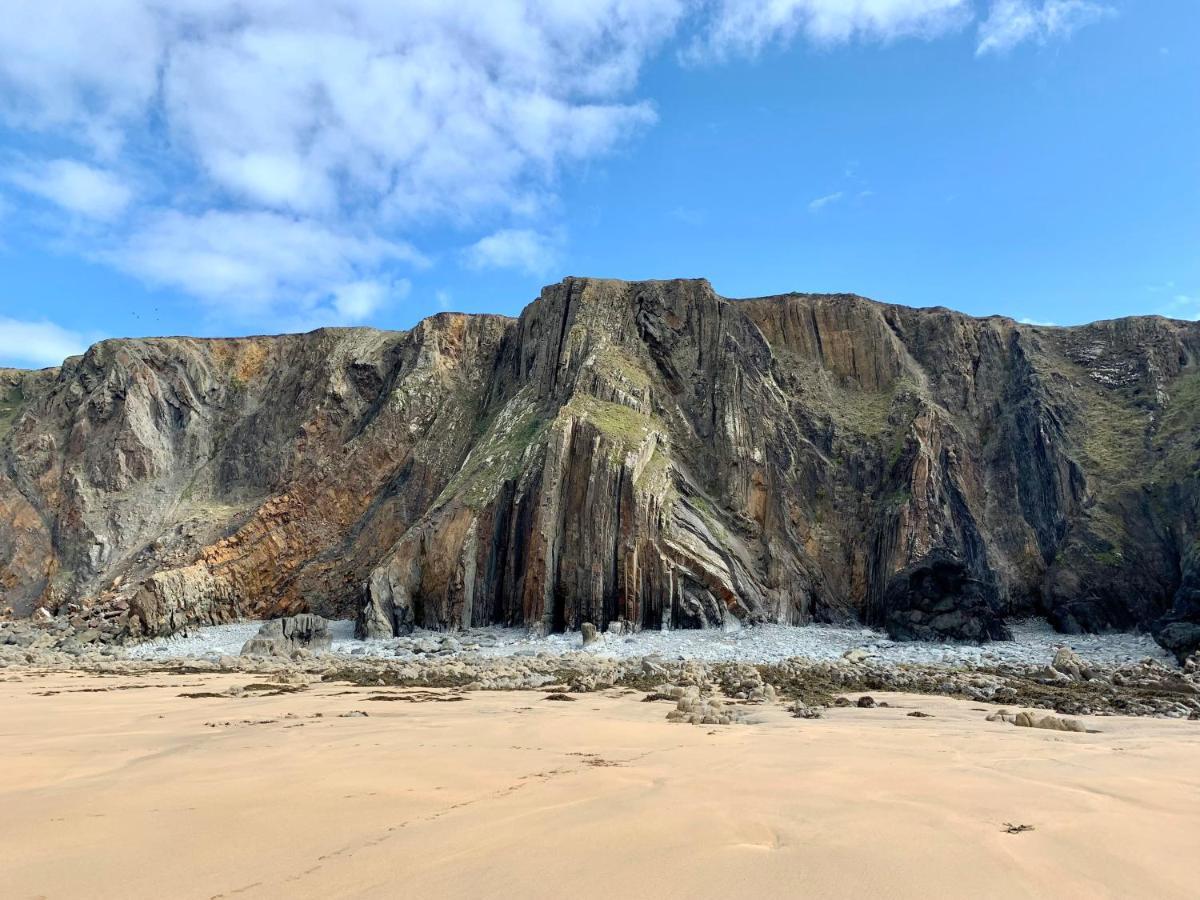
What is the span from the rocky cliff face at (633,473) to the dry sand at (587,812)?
21.3 m

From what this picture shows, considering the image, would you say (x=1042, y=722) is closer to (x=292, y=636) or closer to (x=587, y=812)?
(x=587, y=812)

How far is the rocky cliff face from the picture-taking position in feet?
97.2

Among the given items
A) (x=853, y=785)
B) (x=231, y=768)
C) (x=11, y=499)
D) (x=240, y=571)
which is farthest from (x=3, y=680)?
(x=11, y=499)

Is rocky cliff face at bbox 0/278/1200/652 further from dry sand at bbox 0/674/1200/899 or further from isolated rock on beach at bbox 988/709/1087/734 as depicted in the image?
dry sand at bbox 0/674/1200/899

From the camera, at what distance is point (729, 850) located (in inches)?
129

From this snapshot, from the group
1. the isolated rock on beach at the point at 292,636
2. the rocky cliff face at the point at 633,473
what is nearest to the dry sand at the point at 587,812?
the isolated rock on beach at the point at 292,636

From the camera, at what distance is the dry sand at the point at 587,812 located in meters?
2.97

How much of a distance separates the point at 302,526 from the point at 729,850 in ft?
132

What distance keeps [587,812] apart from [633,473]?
26810mm

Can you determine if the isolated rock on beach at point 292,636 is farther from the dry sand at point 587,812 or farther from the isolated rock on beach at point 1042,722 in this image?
the isolated rock on beach at point 1042,722

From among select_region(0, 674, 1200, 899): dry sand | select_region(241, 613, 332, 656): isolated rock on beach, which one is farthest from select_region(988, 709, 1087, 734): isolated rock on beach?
select_region(241, 613, 332, 656): isolated rock on beach

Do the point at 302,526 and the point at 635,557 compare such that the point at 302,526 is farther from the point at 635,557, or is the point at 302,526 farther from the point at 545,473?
the point at 635,557

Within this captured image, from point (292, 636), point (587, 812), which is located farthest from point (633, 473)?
point (587, 812)

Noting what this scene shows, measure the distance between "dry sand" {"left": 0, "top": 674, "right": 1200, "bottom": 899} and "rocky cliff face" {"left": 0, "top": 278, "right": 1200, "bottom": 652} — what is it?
21.3 meters
